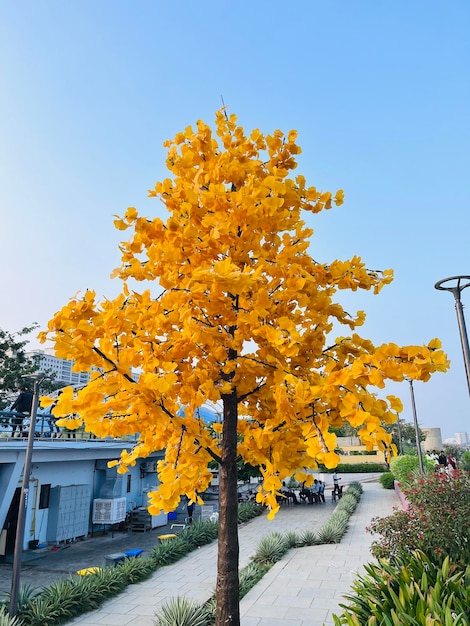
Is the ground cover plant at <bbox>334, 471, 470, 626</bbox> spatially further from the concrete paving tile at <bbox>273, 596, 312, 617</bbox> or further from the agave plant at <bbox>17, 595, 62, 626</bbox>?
the agave plant at <bbox>17, 595, 62, 626</bbox>

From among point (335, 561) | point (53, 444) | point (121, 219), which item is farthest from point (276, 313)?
point (53, 444)

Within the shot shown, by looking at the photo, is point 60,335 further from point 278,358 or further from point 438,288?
point 438,288

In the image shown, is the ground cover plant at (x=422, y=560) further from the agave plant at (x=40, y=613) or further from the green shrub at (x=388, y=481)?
the green shrub at (x=388, y=481)

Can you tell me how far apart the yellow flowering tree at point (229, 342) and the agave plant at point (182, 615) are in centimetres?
405

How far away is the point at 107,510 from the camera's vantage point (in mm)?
15414

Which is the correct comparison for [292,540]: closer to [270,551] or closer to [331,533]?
[331,533]

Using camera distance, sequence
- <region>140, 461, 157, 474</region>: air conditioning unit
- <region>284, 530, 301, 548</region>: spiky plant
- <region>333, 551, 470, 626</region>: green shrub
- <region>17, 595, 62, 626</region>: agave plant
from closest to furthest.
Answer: <region>333, 551, 470, 626</region>: green shrub, <region>17, 595, 62, 626</region>: agave plant, <region>284, 530, 301, 548</region>: spiky plant, <region>140, 461, 157, 474</region>: air conditioning unit

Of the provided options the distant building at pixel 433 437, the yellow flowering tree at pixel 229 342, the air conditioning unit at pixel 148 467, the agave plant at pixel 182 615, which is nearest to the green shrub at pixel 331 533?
the agave plant at pixel 182 615

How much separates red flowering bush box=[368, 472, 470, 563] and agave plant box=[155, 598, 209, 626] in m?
3.04

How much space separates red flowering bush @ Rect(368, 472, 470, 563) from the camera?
6.72 m

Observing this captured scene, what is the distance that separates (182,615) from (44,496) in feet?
29.7

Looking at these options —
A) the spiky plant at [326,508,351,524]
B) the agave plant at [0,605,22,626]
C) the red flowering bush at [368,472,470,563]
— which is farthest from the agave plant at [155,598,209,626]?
the spiky plant at [326,508,351,524]

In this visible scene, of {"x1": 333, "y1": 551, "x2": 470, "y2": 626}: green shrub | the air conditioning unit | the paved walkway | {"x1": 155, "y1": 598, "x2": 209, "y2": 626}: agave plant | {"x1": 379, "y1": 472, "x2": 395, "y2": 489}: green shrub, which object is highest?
the air conditioning unit

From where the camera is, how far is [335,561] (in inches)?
415
